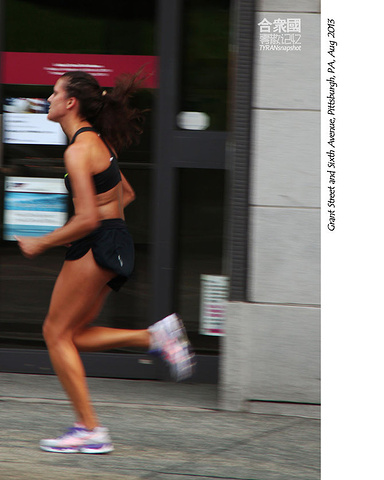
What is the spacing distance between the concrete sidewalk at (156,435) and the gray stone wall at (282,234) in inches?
11.6

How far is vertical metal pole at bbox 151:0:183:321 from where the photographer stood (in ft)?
17.8

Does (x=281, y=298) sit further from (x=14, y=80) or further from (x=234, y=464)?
(x=14, y=80)

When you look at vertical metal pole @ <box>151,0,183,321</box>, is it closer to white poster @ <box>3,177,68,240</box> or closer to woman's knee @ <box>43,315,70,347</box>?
white poster @ <box>3,177,68,240</box>

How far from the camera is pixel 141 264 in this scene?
566 centimetres

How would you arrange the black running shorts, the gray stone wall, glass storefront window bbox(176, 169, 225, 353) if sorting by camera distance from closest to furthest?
the black running shorts → the gray stone wall → glass storefront window bbox(176, 169, 225, 353)

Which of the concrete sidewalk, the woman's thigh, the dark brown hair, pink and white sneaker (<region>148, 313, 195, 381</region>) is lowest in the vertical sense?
the concrete sidewalk

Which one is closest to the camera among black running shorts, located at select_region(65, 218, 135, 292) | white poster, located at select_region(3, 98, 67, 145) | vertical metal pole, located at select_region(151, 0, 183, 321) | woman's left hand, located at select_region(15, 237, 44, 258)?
woman's left hand, located at select_region(15, 237, 44, 258)

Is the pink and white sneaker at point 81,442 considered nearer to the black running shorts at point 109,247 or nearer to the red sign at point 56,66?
the black running shorts at point 109,247

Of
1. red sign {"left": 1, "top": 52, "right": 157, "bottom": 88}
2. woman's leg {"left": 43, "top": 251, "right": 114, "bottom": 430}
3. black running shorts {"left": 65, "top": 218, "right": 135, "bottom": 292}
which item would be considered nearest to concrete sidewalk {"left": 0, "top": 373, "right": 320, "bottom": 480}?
woman's leg {"left": 43, "top": 251, "right": 114, "bottom": 430}

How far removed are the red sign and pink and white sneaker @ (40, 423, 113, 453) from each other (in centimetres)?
249

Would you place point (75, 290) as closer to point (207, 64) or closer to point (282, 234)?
point (282, 234)

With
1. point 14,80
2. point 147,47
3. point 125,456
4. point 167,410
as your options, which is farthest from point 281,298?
point 14,80

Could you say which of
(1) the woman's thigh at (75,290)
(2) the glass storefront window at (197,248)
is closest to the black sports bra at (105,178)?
(1) the woman's thigh at (75,290)
